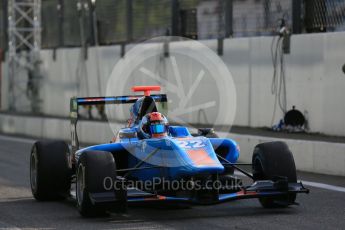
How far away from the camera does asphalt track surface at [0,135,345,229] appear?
9078mm

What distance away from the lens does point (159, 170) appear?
32.3ft

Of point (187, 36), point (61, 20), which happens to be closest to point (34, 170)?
point (187, 36)

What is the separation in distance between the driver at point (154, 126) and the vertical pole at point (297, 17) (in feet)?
31.1

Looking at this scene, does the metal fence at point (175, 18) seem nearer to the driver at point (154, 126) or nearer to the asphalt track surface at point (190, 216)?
the asphalt track surface at point (190, 216)

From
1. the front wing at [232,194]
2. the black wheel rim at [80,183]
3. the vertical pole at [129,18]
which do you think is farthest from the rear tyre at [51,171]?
the vertical pole at [129,18]

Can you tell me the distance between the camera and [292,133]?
17656 millimetres

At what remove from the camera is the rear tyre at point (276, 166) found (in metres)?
9.88

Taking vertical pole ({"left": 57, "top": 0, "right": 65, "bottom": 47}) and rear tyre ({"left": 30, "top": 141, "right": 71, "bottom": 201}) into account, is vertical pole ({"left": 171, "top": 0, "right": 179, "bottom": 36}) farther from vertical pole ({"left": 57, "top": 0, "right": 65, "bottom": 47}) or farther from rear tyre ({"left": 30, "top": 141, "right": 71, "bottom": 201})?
rear tyre ({"left": 30, "top": 141, "right": 71, "bottom": 201})

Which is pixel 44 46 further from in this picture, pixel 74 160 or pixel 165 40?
A: pixel 74 160

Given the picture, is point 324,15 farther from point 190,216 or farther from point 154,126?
point 190,216

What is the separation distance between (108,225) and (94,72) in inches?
724

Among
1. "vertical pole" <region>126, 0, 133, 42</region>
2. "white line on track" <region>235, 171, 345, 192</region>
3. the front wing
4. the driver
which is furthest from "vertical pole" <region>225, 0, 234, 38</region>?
the front wing

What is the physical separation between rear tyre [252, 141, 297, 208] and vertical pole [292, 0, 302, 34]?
9.35 metres

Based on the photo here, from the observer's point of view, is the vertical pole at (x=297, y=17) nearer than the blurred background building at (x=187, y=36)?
No
